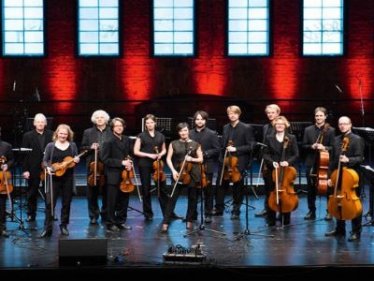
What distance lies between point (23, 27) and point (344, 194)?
12116 mm

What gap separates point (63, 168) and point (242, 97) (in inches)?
397

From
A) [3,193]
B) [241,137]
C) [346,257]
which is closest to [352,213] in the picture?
[346,257]

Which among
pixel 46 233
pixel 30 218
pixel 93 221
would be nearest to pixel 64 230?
pixel 46 233

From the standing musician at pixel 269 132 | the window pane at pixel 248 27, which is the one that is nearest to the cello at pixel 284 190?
the standing musician at pixel 269 132

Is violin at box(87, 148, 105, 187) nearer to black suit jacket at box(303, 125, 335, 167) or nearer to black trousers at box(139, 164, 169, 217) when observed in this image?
black trousers at box(139, 164, 169, 217)

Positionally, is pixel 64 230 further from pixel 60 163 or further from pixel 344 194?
pixel 344 194

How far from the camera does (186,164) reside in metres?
11.0

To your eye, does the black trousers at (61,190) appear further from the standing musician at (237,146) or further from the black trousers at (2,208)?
the standing musician at (237,146)

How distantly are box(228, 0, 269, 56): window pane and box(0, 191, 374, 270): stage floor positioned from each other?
8251mm

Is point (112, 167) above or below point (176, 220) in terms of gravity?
above

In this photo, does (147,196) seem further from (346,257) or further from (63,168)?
(346,257)

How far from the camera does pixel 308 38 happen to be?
66.0ft

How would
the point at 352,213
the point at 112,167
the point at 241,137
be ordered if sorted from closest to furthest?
the point at 352,213 → the point at 112,167 → the point at 241,137

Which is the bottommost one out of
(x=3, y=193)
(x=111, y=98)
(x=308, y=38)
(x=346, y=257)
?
(x=346, y=257)
